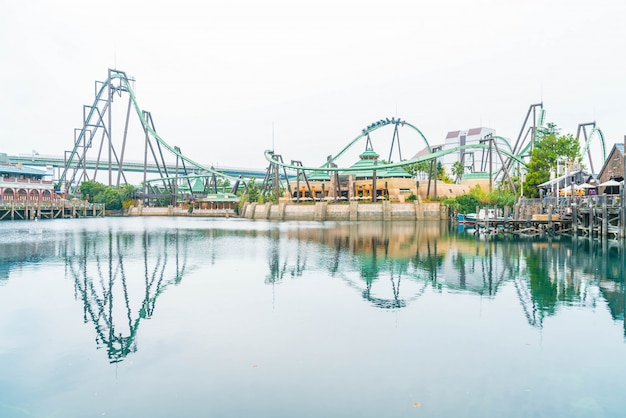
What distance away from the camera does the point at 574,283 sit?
18500 millimetres

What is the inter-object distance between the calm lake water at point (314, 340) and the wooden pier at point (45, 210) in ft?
211

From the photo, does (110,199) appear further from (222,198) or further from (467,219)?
(467,219)

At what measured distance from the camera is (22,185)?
3440 inches

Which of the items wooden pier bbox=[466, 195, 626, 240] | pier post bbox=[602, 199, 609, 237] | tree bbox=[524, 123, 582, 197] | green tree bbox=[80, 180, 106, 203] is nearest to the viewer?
pier post bbox=[602, 199, 609, 237]

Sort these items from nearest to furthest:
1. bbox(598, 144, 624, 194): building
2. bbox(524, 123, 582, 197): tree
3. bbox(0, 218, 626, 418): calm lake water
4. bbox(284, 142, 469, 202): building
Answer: bbox(0, 218, 626, 418): calm lake water < bbox(598, 144, 624, 194): building < bbox(524, 123, 582, 197): tree < bbox(284, 142, 469, 202): building

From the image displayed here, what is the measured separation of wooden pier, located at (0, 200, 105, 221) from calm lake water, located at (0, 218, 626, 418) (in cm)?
6440

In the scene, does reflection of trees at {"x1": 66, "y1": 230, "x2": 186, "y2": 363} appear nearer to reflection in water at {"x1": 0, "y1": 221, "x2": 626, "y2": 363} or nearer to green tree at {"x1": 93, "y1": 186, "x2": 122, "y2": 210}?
reflection in water at {"x1": 0, "y1": 221, "x2": 626, "y2": 363}

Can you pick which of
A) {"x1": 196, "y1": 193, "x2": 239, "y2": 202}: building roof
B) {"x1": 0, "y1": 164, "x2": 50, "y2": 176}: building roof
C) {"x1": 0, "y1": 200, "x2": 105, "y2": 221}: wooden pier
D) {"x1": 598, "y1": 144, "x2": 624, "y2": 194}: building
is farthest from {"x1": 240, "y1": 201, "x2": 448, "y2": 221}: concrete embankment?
{"x1": 0, "y1": 164, "x2": 50, "y2": 176}: building roof

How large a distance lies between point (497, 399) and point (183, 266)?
18.2 m

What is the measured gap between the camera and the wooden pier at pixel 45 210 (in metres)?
77.8

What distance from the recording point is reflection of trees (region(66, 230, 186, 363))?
12.2m

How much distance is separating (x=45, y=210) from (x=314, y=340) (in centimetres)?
8573

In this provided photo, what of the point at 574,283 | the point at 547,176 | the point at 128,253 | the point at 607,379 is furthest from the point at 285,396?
the point at 547,176

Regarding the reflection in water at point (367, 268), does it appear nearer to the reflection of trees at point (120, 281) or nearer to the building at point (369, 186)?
the reflection of trees at point (120, 281)
